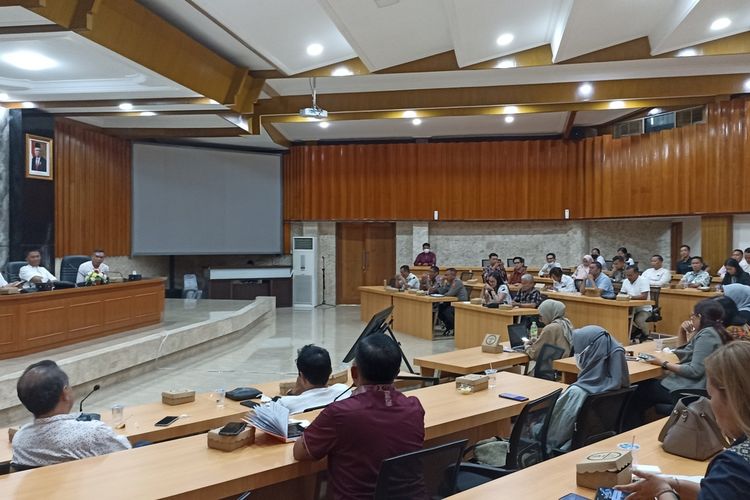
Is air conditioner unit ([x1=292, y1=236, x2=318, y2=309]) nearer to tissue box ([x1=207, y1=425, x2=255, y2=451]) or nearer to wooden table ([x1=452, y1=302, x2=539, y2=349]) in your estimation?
wooden table ([x1=452, y1=302, x2=539, y2=349])

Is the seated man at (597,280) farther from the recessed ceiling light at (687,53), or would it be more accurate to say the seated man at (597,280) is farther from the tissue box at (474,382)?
the tissue box at (474,382)

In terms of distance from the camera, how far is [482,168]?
14.3 m

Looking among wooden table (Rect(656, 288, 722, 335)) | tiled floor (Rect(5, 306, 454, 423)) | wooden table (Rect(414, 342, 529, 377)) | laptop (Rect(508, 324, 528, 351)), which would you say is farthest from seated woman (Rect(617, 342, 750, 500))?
wooden table (Rect(656, 288, 722, 335))

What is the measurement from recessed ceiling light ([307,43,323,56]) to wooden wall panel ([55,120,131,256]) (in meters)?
5.90

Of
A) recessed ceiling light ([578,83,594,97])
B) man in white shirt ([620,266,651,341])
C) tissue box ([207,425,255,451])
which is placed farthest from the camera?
recessed ceiling light ([578,83,594,97])

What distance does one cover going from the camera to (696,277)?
9656mm

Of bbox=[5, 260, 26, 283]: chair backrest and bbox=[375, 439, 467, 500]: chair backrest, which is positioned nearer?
bbox=[375, 439, 467, 500]: chair backrest

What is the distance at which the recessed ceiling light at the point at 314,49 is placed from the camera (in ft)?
24.9

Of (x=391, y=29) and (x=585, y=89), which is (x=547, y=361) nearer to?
(x=391, y=29)

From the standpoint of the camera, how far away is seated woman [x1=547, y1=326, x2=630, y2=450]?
331cm

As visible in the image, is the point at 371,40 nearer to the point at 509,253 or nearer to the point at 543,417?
the point at 543,417

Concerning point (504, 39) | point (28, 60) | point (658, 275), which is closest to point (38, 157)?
point (28, 60)

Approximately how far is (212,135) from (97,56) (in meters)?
5.66

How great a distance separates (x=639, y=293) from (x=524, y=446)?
665cm
